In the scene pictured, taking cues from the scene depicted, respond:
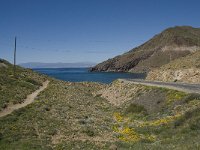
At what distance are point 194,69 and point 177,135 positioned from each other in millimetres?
37625

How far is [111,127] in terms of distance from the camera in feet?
97.6

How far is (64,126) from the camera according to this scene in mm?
29031

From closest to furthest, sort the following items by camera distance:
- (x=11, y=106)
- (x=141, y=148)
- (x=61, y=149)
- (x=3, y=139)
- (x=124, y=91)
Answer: (x=141, y=148)
(x=61, y=149)
(x=3, y=139)
(x=11, y=106)
(x=124, y=91)

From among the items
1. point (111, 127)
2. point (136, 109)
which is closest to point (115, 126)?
point (111, 127)

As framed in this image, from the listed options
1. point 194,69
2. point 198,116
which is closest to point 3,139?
point 198,116

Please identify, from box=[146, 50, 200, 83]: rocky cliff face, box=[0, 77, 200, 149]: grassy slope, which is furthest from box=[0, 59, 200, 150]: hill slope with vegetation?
box=[146, 50, 200, 83]: rocky cliff face

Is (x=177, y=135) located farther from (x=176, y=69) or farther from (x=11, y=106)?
(x=176, y=69)

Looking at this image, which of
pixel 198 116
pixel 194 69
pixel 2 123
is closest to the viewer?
pixel 198 116

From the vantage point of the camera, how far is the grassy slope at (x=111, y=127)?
2245cm

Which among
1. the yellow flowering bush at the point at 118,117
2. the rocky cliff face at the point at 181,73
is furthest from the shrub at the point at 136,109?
the rocky cliff face at the point at 181,73

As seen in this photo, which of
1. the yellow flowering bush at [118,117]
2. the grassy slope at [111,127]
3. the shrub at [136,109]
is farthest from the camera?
the shrub at [136,109]

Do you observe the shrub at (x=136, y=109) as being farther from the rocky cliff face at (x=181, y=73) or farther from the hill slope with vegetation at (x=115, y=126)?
the rocky cliff face at (x=181, y=73)

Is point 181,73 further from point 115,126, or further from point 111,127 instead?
point 111,127

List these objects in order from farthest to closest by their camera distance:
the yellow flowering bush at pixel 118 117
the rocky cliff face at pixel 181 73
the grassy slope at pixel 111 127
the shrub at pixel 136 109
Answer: the rocky cliff face at pixel 181 73, the shrub at pixel 136 109, the yellow flowering bush at pixel 118 117, the grassy slope at pixel 111 127
